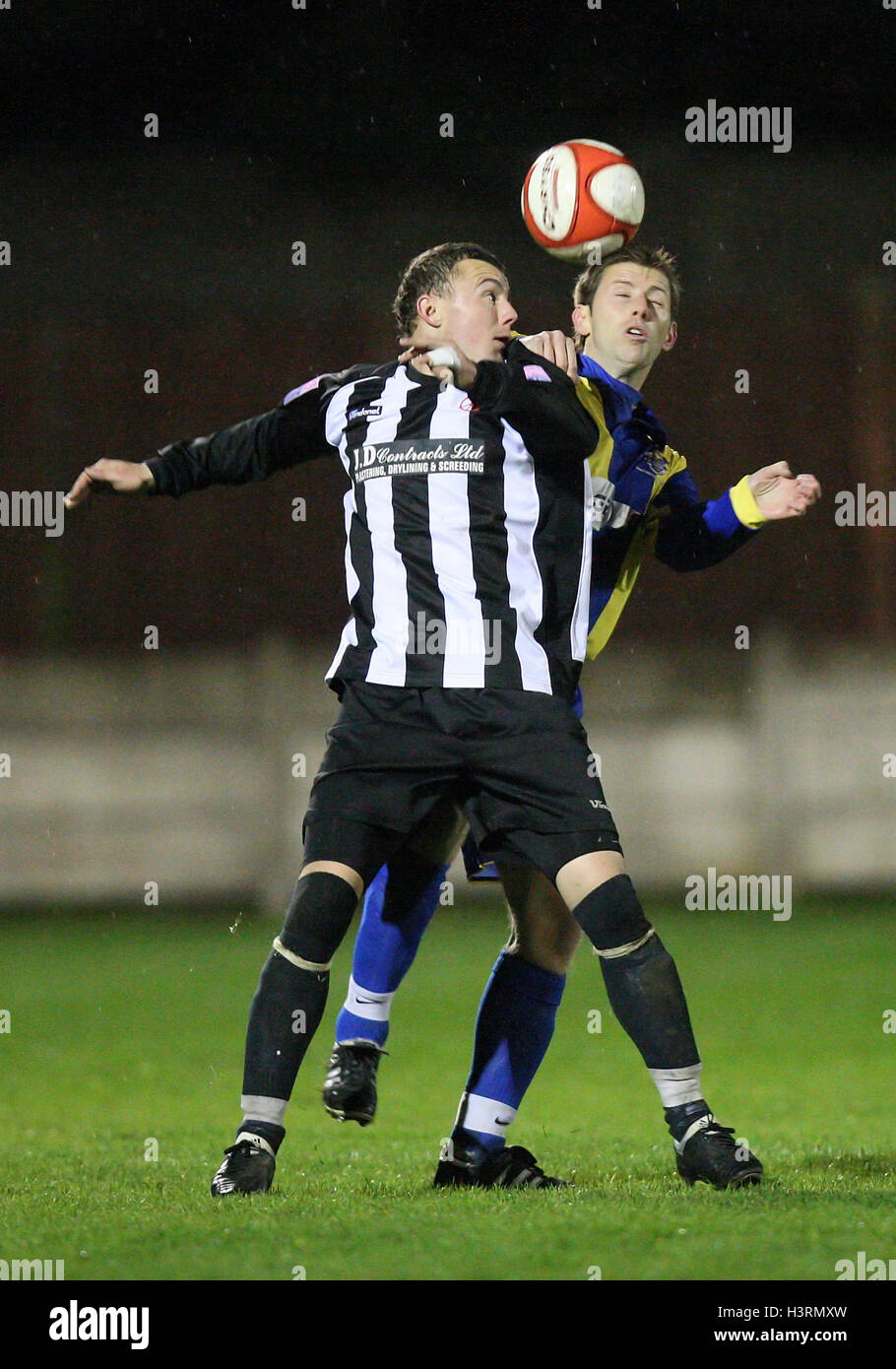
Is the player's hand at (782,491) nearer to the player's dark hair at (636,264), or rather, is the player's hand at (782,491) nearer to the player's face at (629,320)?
the player's face at (629,320)

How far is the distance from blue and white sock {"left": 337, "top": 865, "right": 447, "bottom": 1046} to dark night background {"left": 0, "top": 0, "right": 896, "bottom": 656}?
30.2ft

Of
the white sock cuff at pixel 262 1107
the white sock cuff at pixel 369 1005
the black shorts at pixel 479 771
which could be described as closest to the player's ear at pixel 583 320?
the black shorts at pixel 479 771

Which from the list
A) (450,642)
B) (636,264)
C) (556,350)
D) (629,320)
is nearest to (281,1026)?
(450,642)

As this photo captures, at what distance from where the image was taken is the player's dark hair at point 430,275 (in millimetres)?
4016

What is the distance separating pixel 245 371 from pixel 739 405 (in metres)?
3.83

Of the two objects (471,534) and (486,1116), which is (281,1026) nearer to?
(486,1116)

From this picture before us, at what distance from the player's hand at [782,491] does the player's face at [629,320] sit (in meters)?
0.38

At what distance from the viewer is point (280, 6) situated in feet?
47.7

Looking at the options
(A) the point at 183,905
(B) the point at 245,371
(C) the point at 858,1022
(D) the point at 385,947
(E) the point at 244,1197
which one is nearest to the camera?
(E) the point at 244,1197

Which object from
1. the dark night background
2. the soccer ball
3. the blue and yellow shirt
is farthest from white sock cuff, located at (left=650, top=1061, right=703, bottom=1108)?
the dark night background

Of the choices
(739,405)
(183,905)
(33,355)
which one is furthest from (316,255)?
(183,905)

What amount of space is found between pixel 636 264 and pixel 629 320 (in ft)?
0.59

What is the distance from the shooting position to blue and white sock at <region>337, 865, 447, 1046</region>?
4250mm

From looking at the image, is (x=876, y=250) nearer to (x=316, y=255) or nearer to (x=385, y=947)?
(x=316, y=255)
